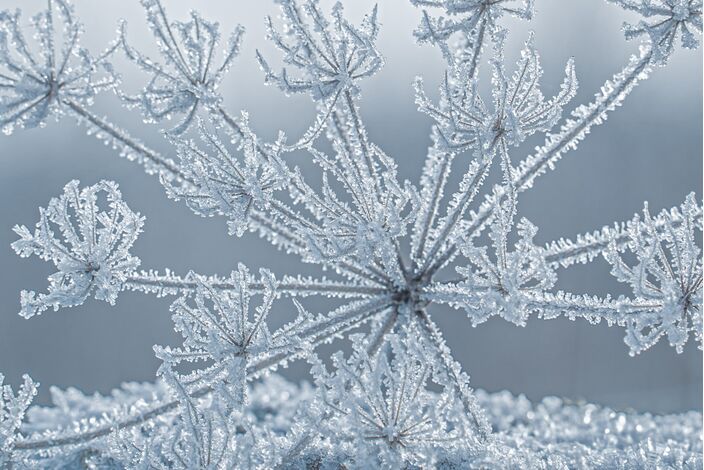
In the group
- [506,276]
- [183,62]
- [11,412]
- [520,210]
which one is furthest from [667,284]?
[520,210]

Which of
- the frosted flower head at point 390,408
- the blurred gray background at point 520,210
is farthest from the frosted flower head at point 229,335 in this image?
the blurred gray background at point 520,210

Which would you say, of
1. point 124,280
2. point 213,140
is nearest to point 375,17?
point 213,140

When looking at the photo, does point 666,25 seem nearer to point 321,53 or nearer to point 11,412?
point 321,53

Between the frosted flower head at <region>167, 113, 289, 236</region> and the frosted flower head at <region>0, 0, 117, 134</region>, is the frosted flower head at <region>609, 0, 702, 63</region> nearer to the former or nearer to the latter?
the frosted flower head at <region>167, 113, 289, 236</region>

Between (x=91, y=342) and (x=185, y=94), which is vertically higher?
(x=91, y=342)

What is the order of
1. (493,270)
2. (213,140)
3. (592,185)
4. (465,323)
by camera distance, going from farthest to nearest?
(592,185)
(465,323)
(213,140)
(493,270)

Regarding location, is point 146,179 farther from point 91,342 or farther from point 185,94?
point 185,94

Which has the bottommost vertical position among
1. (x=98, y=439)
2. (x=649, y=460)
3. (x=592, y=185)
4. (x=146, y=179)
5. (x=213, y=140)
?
(x=98, y=439)
